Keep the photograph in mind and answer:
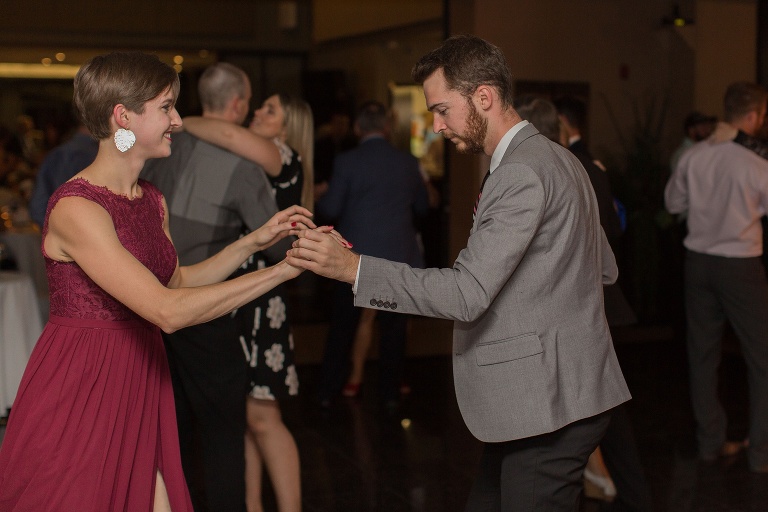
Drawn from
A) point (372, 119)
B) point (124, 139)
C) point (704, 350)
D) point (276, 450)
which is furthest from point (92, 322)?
point (372, 119)

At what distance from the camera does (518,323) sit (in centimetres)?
235

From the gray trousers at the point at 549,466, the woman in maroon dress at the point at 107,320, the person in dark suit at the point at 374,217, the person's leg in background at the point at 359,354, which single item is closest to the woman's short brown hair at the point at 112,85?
the woman in maroon dress at the point at 107,320

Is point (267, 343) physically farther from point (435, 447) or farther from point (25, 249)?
point (25, 249)

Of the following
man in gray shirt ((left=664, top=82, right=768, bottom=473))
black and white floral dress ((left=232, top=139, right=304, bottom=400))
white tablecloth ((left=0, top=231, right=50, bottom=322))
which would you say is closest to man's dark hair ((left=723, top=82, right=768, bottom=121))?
man in gray shirt ((left=664, top=82, right=768, bottom=473))

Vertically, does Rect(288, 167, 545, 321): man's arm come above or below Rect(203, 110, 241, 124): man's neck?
below

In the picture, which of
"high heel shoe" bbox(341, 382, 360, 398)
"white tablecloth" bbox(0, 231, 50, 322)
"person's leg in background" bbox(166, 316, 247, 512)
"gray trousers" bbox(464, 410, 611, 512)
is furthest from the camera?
"white tablecloth" bbox(0, 231, 50, 322)

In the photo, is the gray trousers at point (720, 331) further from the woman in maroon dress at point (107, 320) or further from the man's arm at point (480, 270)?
the woman in maroon dress at point (107, 320)

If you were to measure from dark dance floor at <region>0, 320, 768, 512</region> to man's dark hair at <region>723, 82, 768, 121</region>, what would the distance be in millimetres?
1748

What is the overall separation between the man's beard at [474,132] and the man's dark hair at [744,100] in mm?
2830

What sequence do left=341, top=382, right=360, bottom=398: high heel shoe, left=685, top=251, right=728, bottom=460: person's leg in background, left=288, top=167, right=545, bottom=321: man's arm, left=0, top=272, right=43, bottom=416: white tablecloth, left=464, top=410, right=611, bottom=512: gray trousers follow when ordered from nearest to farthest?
left=288, top=167, right=545, bottom=321: man's arm
left=464, top=410, right=611, bottom=512: gray trousers
left=685, top=251, right=728, bottom=460: person's leg in background
left=0, top=272, right=43, bottom=416: white tablecloth
left=341, top=382, right=360, bottom=398: high heel shoe

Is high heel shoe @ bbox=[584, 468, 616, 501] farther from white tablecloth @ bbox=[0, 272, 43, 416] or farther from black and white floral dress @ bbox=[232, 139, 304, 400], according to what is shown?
white tablecloth @ bbox=[0, 272, 43, 416]

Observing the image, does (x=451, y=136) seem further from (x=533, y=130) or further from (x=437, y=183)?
(x=437, y=183)

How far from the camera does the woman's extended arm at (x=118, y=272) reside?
89.1 inches

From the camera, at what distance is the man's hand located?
2.33 m
